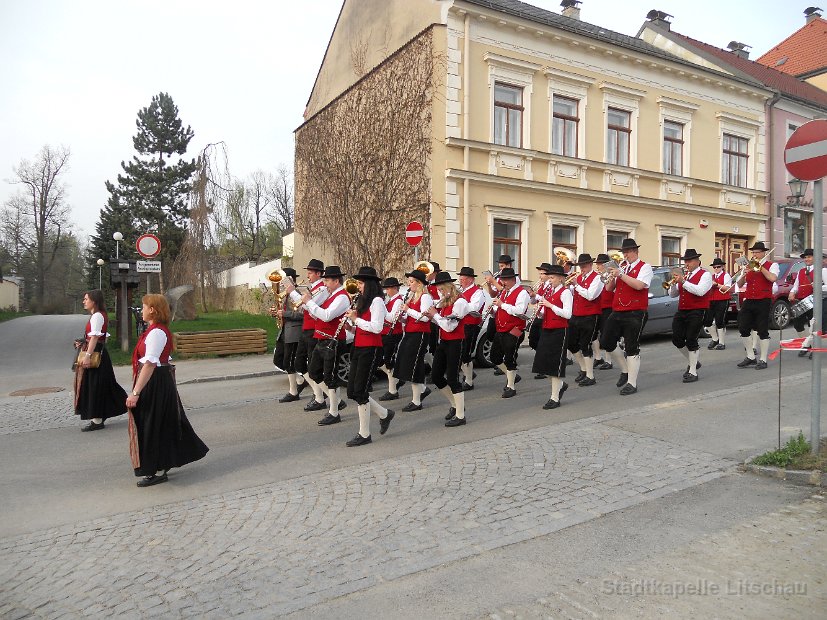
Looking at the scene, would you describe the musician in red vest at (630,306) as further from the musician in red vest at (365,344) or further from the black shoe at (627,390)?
the musician in red vest at (365,344)

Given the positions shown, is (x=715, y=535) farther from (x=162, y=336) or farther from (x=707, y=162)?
(x=707, y=162)

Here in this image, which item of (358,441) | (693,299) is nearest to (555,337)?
(693,299)

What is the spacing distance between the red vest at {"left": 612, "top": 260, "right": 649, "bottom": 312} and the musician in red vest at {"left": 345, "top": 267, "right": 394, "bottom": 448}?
3.92m

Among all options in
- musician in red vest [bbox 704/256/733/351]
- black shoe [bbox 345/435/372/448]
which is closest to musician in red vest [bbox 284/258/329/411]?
black shoe [bbox 345/435/372/448]

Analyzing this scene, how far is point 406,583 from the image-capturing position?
3.69m

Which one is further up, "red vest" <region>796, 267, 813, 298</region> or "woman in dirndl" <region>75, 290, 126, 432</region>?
"red vest" <region>796, 267, 813, 298</region>

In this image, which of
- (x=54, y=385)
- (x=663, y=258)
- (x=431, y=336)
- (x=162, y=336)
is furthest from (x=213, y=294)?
(x=162, y=336)

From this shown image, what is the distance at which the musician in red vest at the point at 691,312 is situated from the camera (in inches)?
374

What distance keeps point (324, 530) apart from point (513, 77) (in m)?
16.4

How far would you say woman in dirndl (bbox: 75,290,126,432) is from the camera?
7844mm

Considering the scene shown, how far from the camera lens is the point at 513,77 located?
18.2 meters

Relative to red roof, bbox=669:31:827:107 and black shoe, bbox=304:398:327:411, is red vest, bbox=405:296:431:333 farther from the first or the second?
red roof, bbox=669:31:827:107

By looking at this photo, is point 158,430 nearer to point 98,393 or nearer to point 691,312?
point 98,393

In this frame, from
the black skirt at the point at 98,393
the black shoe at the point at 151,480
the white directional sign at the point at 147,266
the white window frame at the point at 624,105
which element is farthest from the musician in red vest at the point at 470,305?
the white window frame at the point at 624,105
